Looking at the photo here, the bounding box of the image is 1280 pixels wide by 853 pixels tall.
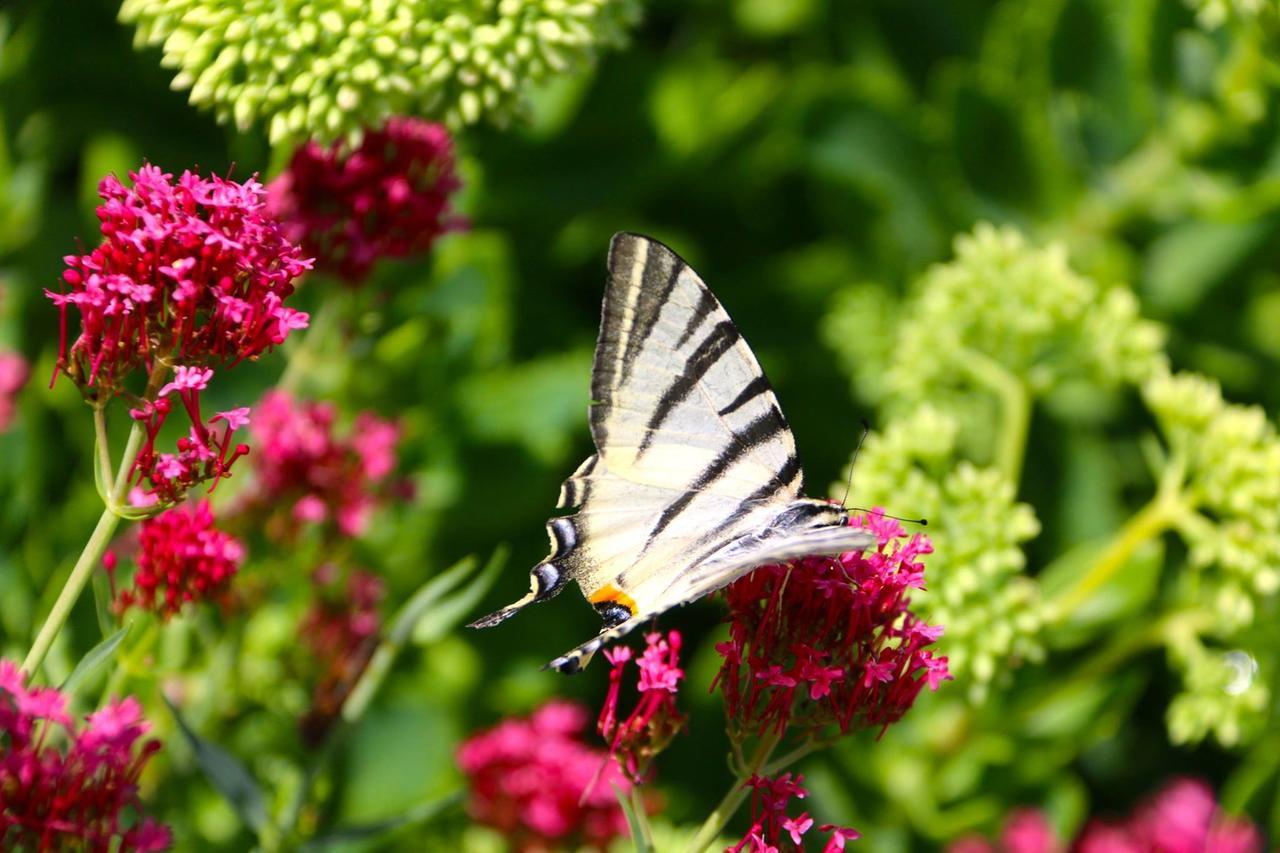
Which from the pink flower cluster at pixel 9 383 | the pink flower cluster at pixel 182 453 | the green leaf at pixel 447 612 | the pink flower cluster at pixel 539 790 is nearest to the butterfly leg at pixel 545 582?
the green leaf at pixel 447 612

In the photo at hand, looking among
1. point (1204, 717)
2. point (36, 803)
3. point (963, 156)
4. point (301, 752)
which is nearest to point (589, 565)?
point (301, 752)

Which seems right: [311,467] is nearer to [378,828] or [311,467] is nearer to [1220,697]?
[378,828]

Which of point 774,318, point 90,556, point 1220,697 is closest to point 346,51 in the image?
point 90,556

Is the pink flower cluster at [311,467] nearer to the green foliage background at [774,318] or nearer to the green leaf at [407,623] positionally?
the green foliage background at [774,318]

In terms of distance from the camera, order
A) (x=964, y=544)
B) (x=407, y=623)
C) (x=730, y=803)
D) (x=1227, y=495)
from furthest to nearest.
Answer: (x=1227, y=495), (x=964, y=544), (x=407, y=623), (x=730, y=803)

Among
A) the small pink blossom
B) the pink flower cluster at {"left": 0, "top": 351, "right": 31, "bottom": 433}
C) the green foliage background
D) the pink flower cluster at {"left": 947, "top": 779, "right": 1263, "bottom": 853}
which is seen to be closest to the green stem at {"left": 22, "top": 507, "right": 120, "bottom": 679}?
the small pink blossom

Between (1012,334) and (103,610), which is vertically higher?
(1012,334)

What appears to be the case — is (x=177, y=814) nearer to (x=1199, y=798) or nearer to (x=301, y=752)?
(x=301, y=752)
